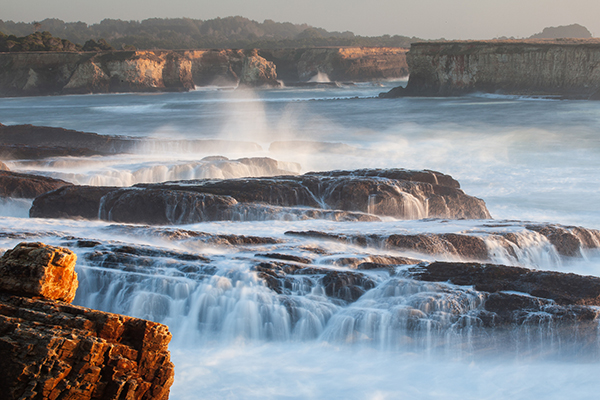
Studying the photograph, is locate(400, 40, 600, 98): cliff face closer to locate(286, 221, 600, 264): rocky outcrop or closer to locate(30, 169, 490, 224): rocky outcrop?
locate(30, 169, 490, 224): rocky outcrop

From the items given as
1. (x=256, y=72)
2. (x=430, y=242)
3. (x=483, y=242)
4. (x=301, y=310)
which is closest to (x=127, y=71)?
(x=256, y=72)

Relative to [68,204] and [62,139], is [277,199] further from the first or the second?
[62,139]

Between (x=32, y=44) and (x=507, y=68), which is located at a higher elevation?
(x=32, y=44)

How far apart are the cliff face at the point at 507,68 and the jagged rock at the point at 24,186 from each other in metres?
45.6

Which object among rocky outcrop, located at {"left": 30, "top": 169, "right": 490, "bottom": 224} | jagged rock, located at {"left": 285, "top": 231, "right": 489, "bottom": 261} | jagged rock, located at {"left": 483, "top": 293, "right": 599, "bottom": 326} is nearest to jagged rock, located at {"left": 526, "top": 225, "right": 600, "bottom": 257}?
jagged rock, located at {"left": 285, "top": 231, "right": 489, "bottom": 261}

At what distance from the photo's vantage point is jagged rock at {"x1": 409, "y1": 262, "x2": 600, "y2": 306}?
680 cm

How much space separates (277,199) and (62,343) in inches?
337

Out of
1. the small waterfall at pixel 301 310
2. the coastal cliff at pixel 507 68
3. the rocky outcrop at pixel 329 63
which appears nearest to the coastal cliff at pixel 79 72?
the rocky outcrop at pixel 329 63

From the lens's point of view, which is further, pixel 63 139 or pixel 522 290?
pixel 63 139

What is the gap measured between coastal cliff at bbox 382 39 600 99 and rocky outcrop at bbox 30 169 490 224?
40.0 meters

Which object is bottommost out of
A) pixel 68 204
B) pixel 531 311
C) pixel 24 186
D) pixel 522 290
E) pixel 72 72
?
pixel 531 311

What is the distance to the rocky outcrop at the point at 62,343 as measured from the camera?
3709 mm

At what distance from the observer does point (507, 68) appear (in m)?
53.1

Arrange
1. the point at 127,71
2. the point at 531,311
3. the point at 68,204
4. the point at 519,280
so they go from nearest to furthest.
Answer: the point at 531,311, the point at 519,280, the point at 68,204, the point at 127,71
